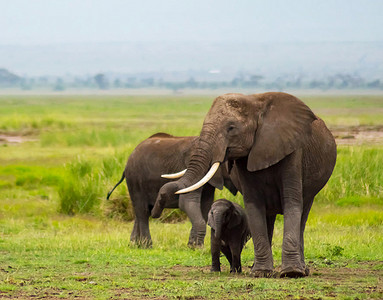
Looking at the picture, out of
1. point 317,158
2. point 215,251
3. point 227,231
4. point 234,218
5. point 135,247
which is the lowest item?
point 135,247

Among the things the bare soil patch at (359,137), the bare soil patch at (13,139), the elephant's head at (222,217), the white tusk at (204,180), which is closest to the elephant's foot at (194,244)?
the elephant's head at (222,217)

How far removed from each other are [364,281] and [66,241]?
5.18 m

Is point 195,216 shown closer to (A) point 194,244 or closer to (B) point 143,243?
(A) point 194,244

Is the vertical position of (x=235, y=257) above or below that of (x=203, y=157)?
below

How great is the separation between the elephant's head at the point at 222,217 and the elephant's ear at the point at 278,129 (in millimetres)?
827

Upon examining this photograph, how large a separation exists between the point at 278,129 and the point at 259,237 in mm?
1189

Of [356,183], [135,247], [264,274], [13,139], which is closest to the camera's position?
[264,274]

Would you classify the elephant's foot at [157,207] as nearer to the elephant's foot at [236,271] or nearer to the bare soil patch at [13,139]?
the elephant's foot at [236,271]

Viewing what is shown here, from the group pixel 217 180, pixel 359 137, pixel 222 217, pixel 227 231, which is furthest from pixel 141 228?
pixel 359 137

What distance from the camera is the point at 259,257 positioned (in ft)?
31.7

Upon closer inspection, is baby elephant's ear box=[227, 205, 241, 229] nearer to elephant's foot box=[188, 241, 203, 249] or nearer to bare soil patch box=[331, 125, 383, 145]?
elephant's foot box=[188, 241, 203, 249]

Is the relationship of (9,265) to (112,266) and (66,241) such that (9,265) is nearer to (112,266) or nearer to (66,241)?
(112,266)

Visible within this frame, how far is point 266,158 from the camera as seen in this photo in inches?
364

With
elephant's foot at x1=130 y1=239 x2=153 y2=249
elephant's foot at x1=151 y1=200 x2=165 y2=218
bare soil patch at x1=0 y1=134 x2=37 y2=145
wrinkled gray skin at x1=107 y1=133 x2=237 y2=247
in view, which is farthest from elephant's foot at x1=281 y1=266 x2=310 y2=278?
bare soil patch at x1=0 y1=134 x2=37 y2=145
